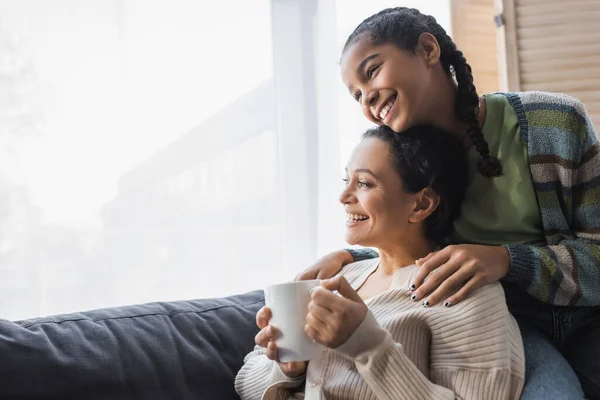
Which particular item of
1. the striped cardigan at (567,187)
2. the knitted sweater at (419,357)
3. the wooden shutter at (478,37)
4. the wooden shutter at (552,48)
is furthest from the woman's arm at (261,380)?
the wooden shutter at (478,37)

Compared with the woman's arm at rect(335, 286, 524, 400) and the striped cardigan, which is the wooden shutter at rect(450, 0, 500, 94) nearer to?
the striped cardigan

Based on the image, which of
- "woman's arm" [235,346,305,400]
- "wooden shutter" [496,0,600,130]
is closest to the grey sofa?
"woman's arm" [235,346,305,400]

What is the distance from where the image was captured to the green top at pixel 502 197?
1.48 metres

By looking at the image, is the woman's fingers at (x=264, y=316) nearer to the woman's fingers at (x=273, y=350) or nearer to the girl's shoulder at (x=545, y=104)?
the woman's fingers at (x=273, y=350)

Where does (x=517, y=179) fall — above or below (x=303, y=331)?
above

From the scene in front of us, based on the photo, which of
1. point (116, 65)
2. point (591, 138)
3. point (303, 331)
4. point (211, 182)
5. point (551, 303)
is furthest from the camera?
point (211, 182)

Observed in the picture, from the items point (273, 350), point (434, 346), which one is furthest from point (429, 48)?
point (273, 350)

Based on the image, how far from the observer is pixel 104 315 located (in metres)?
1.51

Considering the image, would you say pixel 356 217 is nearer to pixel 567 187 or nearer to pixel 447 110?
pixel 447 110

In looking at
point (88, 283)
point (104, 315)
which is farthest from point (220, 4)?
point (104, 315)

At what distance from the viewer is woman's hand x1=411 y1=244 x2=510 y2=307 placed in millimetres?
1269

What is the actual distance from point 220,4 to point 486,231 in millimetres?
1219

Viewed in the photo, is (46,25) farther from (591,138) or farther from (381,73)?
(591,138)

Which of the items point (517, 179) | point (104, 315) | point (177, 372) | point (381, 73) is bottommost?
point (177, 372)
